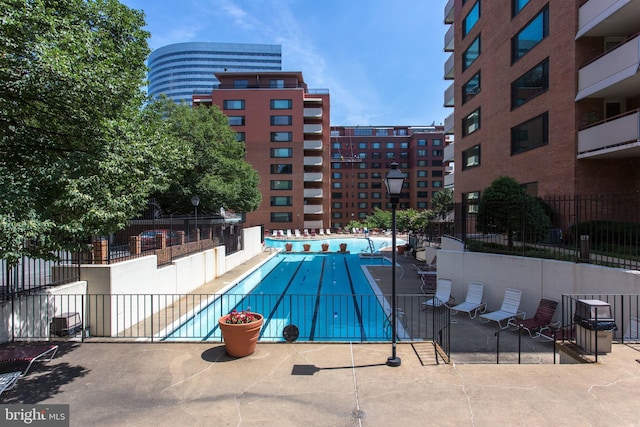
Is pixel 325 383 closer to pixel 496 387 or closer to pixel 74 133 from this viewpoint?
pixel 496 387

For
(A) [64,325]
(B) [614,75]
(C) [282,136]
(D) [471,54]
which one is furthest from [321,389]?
(C) [282,136]

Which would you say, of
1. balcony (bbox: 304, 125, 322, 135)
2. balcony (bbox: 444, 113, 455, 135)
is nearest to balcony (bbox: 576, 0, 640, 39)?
balcony (bbox: 444, 113, 455, 135)

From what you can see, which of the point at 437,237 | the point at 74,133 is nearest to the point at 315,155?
the point at 437,237

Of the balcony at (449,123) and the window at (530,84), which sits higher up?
the balcony at (449,123)

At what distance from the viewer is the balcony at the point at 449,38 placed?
28.1 m

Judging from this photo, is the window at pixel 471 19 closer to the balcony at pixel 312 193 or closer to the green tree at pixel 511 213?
the green tree at pixel 511 213

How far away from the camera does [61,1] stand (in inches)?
253

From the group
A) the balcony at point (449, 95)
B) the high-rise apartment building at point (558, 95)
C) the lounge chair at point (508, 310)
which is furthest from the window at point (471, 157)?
the lounge chair at point (508, 310)

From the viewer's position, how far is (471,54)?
2445 centimetres

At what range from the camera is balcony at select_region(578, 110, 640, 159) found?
11.9m

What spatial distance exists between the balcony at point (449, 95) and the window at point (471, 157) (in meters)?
6.20

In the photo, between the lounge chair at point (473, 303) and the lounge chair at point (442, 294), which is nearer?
the lounge chair at point (473, 303)

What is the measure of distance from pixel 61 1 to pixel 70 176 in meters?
3.68

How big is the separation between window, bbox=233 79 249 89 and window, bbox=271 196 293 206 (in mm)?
18410
